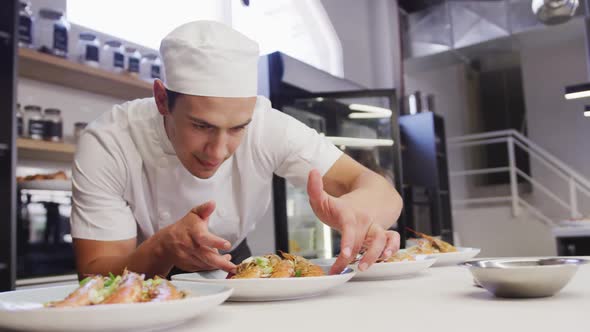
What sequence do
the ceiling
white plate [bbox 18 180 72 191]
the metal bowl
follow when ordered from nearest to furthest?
the metal bowl → white plate [bbox 18 180 72 191] → the ceiling

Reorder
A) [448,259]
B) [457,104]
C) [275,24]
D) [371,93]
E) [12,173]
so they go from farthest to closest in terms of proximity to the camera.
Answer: [457,104] < [275,24] < [371,93] < [12,173] < [448,259]

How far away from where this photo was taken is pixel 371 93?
3.57 meters

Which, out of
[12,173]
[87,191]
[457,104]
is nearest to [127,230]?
[87,191]

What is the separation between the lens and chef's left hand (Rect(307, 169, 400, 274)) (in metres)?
0.88

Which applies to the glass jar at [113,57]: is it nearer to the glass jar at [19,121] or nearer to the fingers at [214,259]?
the glass jar at [19,121]

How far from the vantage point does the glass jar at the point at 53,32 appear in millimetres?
2252

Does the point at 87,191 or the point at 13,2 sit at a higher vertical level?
the point at 13,2

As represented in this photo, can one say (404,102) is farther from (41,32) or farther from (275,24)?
(41,32)

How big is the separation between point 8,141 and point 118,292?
5.41 feet

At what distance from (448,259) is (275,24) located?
316 centimetres

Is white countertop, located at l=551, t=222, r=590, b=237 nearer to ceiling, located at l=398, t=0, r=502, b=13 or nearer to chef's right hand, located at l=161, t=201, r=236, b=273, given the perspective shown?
chef's right hand, located at l=161, t=201, r=236, b=273

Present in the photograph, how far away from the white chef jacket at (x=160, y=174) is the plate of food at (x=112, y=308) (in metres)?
0.59

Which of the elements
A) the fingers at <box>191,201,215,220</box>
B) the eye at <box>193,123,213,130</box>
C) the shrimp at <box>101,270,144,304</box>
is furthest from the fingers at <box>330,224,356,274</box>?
the eye at <box>193,123,213,130</box>

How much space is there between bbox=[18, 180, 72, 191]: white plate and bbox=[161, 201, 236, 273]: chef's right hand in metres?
1.38
